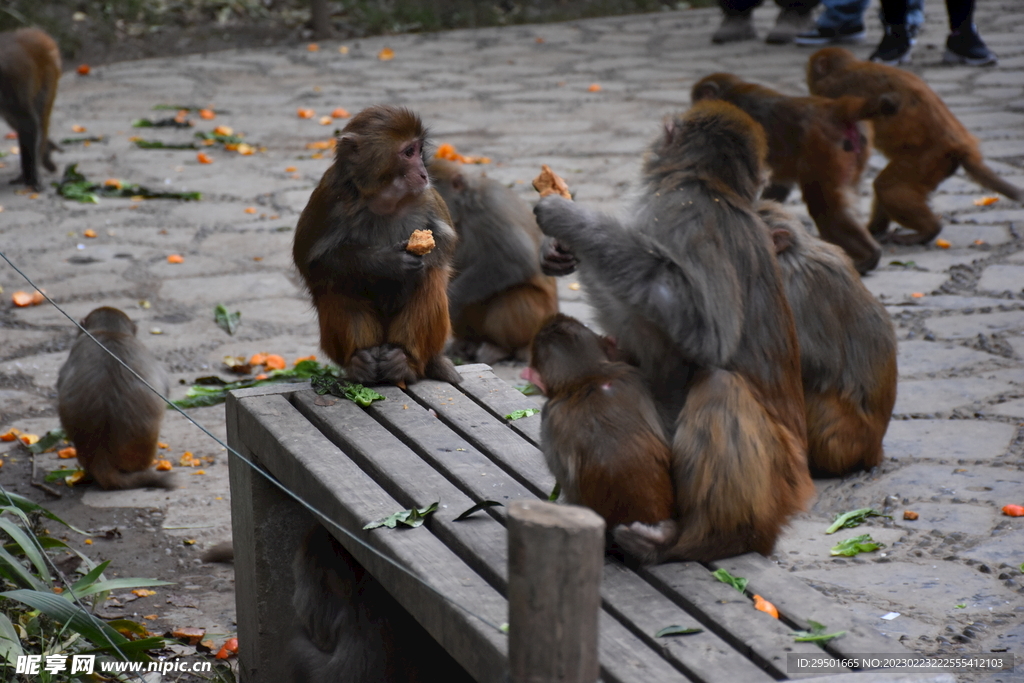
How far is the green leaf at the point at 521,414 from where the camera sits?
3744 millimetres

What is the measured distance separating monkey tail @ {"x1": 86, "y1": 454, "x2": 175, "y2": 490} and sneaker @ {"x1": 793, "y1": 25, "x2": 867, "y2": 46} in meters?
10.8

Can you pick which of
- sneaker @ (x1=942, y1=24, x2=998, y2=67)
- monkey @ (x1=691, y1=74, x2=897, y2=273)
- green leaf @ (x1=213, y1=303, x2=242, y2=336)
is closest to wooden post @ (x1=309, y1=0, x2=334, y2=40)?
sneaker @ (x1=942, y1=24, x2=998, y2=67)

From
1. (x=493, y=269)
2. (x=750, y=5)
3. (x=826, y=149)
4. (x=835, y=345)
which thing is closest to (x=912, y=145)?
(x=826, y=149)

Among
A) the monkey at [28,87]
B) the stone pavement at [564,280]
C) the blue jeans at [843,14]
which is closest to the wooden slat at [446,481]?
the stone pavement at [564,280]

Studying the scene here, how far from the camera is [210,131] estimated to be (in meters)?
10.4

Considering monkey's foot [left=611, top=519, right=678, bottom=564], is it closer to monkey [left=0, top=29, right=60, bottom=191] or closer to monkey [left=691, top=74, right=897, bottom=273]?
monkey [left=691, top=74, right=897, bottom=273]

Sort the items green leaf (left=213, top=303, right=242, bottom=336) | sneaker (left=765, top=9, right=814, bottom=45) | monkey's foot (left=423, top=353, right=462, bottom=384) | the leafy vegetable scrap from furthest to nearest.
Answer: sneaker (left=765, top=9, right=814, bottom=45), the leafy vegetable scrap, green leaf (left=213, top=303, right=242, bottom=336), monkey's foot (left=423, top=353, right=462, bottom=384)

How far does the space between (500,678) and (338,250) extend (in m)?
2.14

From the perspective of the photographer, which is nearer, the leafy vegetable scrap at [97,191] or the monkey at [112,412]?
the monkey at [112,412]

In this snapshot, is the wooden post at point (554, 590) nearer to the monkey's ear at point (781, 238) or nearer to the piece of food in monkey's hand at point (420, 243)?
the piece of food in monkey's hand at point (420, 243)

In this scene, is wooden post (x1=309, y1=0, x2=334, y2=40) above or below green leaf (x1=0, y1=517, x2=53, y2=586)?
above

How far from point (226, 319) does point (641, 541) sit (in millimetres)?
4057

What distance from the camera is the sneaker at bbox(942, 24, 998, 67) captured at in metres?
11.8

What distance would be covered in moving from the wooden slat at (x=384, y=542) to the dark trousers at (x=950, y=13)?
9.89m
